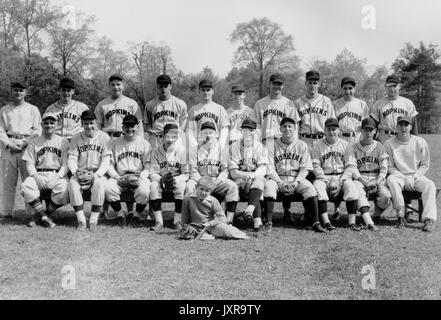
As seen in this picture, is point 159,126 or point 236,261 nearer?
point 236,261

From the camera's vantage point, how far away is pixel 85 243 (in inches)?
233

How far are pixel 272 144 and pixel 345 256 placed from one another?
2.67m

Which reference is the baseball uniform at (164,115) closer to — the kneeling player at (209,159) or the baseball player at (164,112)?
the baseball player at (164,112)

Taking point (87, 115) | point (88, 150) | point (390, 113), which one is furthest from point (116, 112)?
point (390, 113)

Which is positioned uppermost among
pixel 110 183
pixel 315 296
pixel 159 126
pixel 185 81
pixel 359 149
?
pixel 185 81

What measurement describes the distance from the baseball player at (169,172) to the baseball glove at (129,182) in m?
0.25

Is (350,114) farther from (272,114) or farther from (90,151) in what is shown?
(90,151)

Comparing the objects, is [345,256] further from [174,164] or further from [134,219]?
[134,219]

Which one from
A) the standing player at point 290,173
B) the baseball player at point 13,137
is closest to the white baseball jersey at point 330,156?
the standing player at point 290,173

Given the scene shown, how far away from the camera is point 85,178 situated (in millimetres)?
6988

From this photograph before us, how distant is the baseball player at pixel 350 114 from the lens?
7.92 metres

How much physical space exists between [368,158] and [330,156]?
62cm

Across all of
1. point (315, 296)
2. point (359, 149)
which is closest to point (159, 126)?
point (359, 149)

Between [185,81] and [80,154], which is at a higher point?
[185,81]
